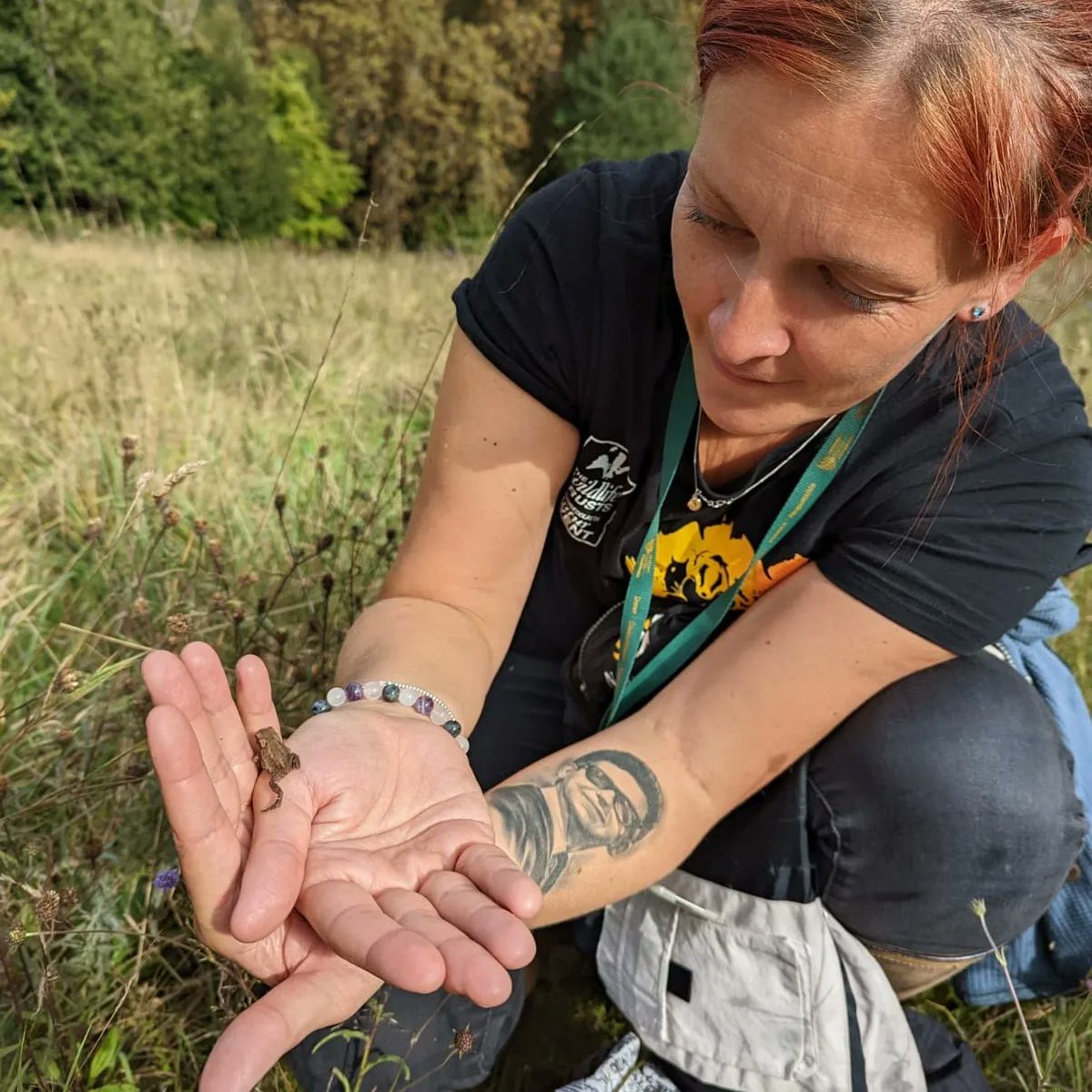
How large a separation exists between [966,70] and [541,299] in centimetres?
80

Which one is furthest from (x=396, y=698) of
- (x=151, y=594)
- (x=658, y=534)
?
(x=151, y=594)

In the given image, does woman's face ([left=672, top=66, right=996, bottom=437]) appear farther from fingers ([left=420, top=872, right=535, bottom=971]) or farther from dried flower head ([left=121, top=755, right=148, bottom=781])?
dried flower head ([left=121, top=755, right=148, bottom=781])

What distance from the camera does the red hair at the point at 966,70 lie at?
45.1 inches

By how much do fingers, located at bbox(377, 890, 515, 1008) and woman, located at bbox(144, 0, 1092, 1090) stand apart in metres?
0.04

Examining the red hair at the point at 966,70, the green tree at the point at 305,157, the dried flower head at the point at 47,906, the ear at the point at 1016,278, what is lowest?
the green tree at the point at 305,157

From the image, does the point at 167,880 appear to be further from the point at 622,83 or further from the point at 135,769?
the point at 622,83

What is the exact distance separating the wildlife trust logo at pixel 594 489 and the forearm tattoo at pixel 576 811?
0.49m

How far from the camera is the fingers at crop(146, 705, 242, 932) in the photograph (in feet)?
3.14

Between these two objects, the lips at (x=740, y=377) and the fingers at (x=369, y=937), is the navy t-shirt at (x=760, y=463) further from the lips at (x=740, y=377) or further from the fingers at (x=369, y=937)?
the fingers at (x=369, y=937)

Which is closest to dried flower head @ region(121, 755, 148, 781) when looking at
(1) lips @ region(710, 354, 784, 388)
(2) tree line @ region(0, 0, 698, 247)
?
(1) lips @ region(710, 354, 784, 388)

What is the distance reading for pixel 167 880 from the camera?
1.65 meters

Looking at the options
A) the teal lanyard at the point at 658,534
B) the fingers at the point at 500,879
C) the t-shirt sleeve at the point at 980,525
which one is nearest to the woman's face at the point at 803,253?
the teal lanyard at the point at 658,534

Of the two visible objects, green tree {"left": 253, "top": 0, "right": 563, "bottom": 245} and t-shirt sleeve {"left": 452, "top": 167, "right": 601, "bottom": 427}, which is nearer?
t-shirt sleeve {"left": 452, "top": 167, "right": 601, "bottom": 427}

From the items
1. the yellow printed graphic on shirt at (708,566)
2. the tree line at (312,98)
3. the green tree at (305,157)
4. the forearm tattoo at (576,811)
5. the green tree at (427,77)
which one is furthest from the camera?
the green tree at (305,157)
